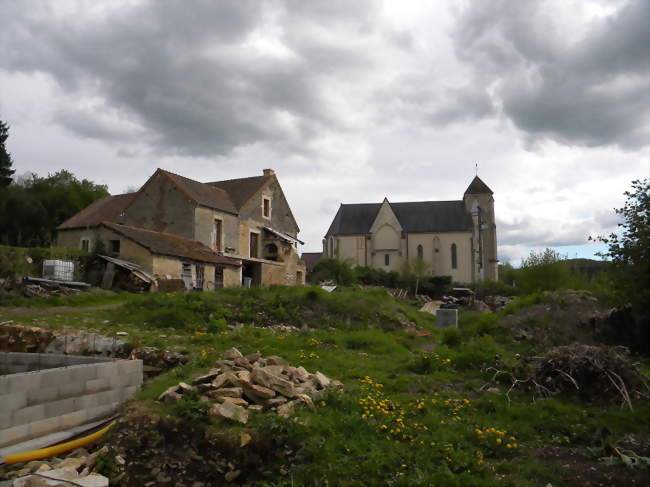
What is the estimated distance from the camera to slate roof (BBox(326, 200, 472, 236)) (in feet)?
204

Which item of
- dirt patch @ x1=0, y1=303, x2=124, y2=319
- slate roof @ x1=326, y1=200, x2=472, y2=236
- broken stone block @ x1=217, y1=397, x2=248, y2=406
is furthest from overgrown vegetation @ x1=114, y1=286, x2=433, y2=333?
slate roof @ x1=326, y1=200, x2=472, y2=236

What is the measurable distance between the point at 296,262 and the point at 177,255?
12890 millimetres

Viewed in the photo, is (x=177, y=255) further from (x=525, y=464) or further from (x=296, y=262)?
(x=525, y=464)

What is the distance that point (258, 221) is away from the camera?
32.8m

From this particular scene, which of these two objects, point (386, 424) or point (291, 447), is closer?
point (291, 447)

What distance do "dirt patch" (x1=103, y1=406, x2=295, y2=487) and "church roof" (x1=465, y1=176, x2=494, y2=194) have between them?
59718 mm

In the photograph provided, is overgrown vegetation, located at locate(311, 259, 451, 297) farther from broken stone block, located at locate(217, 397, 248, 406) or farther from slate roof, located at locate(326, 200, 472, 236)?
broken stone block, located at locate(217, 397, 248, 406)

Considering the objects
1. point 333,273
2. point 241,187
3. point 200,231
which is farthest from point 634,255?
point 333,273

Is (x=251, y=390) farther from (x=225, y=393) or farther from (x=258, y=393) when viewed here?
(x=225, y=393)

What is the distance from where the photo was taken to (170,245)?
23.6 meters

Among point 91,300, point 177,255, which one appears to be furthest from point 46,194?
point 91,300

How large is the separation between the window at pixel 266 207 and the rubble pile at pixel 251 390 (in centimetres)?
2492

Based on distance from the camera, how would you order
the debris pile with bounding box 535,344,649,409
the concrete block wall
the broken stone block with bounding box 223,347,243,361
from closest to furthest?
1. the concrete block wall
2. the debris pile with bounding box 535,344,649,409
3. the broken stone block with bounding box 223,347,243,361

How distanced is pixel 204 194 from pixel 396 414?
23954 millimetres
